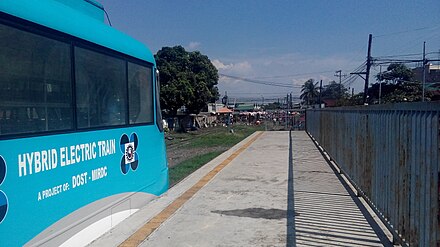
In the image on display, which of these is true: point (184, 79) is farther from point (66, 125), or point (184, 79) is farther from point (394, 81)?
point (66, 125)

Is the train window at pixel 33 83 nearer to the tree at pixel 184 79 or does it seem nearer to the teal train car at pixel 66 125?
the teal train car at pixel 66 125

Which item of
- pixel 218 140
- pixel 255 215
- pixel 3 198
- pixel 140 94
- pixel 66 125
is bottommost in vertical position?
pixel 218 140

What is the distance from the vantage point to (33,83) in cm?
355

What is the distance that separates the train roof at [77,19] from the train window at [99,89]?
0.22 meters

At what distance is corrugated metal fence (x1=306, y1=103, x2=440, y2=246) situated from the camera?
3.18 metres

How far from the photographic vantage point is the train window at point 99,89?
4.38m

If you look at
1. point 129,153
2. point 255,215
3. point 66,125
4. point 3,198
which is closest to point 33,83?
point 66,125

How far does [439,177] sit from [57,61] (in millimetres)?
3735

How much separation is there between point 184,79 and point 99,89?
31798mm

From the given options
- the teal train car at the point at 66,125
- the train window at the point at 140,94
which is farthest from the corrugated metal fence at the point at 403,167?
the train window at the point at 140,94

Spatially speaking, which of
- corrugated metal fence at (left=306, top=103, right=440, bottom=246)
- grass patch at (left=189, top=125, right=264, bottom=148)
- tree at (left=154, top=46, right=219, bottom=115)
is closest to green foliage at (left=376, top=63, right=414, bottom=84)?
tree at (left=154, top=46, right=219, bottom=115)

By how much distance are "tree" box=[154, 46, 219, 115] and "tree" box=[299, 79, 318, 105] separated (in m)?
45.3

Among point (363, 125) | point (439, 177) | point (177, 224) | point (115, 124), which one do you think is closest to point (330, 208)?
point (363, 125)

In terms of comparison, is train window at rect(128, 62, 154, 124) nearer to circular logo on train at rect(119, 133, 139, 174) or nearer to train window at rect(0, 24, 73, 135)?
circular logo on train at rect(119, 133, 139, 174)
